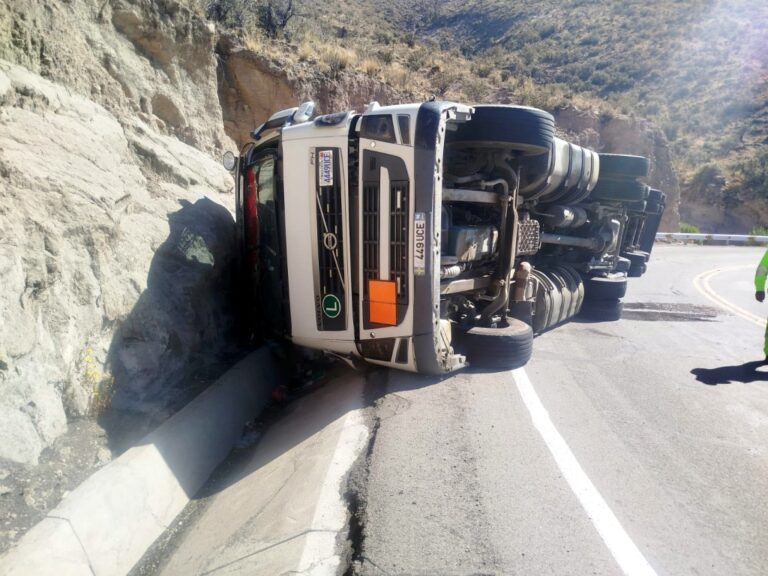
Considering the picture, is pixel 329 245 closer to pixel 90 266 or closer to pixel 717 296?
pixel 90 266

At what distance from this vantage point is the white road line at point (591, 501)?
3164 millimetres

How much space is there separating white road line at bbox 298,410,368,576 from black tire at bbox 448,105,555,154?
304 centimetres

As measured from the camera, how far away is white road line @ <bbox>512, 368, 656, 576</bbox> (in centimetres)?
316

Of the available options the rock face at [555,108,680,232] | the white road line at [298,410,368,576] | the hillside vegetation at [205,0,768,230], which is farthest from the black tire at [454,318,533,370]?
the rock face at [555,108,680,232]

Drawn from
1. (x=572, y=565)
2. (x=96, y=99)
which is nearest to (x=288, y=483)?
(x=572, y=565)

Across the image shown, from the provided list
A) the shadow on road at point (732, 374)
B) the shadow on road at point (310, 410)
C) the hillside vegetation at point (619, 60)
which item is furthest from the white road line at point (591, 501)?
the hillside vegetation at point (619, 60)

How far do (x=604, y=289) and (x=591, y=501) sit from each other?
266 inches

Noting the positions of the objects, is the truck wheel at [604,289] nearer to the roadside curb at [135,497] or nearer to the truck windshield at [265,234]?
the truck windshield at [265,234]

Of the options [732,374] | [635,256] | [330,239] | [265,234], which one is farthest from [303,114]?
[635,256]

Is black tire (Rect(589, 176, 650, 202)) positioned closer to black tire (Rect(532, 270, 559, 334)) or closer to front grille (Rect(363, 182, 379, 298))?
black tire (Rect(532, 270, 559, 334))

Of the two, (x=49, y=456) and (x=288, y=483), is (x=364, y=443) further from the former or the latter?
(x=49, y=456)

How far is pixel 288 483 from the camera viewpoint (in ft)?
13.8

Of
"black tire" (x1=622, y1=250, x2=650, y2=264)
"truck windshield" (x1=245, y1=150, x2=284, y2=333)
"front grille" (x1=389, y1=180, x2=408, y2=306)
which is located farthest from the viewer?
"black tire" (x1=622, y1=250, x2=650, y2=264)

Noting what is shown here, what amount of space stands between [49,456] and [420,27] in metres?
48.4
